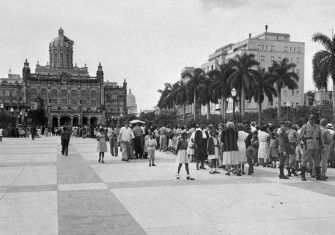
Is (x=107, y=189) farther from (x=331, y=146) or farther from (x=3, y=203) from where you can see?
(x=331, y=146)

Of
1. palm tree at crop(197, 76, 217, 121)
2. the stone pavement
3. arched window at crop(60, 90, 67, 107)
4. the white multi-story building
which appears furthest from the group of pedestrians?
arched window at crop(60, 90, 67, 107)

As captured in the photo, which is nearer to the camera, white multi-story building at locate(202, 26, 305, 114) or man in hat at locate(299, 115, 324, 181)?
man in hat at locate(299, 115, 324, 181)

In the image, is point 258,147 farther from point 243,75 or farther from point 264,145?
point 243,75

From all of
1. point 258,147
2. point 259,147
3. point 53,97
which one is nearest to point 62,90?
point 53,97

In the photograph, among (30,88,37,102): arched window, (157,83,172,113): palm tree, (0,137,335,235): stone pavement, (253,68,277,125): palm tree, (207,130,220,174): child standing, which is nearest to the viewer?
(0,137,335,235): stone pavement

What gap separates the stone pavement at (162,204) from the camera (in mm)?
7969

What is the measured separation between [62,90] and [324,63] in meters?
117

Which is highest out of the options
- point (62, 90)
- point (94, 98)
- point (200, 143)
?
point (62, 90)

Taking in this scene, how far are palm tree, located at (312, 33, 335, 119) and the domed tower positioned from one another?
115 m

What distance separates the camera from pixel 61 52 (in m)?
149

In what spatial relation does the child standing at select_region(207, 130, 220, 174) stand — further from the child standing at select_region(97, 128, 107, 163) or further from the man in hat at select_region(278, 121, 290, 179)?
the child standing at select_region(97, 128, 107, 163)

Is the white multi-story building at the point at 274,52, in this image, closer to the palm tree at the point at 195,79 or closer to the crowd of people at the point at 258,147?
the palm tree at the point at 195,79

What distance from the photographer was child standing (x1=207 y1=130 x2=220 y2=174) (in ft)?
53.8

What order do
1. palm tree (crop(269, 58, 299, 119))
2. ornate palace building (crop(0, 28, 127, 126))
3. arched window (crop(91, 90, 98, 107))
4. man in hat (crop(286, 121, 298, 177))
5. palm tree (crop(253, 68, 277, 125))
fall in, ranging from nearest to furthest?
man in hat (crop(286, 121, 298, 177))
palm tree (crop(269, 58, 299, 119))
palm tree (crop(253, 68, 277, 125))
ornate palace building (crop(0, 28, 127, 126))
arched window (crop(91, 90, 98, 107))
